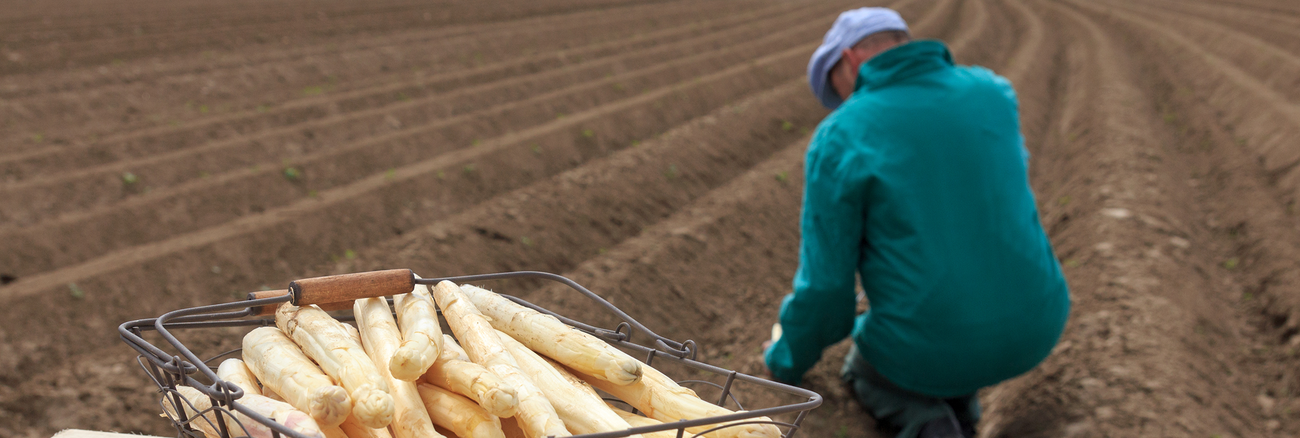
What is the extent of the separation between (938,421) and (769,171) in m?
4.07

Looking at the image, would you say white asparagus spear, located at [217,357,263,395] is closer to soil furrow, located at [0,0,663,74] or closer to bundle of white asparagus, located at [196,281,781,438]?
bundle of white asparagus, located at [196,281,781,438]

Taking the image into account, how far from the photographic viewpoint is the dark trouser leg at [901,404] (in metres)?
3.14

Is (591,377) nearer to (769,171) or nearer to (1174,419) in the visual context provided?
(1174,419)

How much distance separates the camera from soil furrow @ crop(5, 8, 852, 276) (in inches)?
200

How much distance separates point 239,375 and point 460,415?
1.24 feet

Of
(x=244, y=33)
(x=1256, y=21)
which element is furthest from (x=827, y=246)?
(x=1256, y=21)

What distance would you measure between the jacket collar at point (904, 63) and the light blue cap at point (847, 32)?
16 centimetres

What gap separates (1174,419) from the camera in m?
3.17

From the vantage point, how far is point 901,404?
324 cm

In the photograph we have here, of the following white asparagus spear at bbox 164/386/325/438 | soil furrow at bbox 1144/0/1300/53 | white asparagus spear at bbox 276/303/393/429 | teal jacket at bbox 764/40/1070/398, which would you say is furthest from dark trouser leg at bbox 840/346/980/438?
soil furrow at bbox 1144/0/1300/53

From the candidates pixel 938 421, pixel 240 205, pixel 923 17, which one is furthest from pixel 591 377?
pixel 923 17

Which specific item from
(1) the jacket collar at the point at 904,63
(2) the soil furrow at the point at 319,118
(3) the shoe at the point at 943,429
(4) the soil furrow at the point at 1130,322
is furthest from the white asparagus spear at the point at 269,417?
(2) the soil furrow at the point at 319,118

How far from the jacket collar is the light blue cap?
156mm

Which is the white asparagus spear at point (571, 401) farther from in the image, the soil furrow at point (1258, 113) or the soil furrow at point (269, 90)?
the soil furrow at point (1258, 113)
